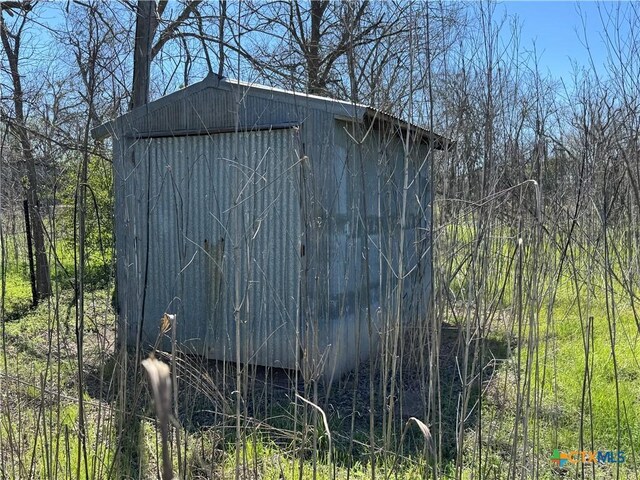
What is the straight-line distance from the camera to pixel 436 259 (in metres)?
1.74

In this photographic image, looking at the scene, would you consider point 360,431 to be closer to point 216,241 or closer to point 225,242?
point 216,241

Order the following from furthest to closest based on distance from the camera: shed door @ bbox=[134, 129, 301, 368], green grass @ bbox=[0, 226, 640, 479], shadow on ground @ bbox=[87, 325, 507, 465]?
shed door @ bbox=[134, 129, 301, 368] < shadow on ground @ bbox=[87, 325, 507, 465] < green grass @ bbox=[0, 226, 640, 479]

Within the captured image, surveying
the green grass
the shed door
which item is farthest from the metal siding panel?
the green grass

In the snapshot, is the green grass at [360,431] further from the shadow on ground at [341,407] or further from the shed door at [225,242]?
the shed door at [225,242]

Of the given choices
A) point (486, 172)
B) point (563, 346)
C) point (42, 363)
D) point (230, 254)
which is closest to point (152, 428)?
point (230, 254)

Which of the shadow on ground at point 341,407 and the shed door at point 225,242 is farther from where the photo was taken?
the shed door at point 225,242

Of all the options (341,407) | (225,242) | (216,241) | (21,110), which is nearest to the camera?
(341,407)

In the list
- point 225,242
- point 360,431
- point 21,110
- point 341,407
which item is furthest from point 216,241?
point 21,110

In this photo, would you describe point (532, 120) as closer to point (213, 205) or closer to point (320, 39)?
point (213, 205)

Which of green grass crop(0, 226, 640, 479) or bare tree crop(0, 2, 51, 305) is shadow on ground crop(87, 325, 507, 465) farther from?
bare tree crop(0, 2, 51, 305)

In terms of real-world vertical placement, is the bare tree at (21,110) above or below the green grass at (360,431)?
above

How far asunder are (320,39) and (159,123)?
7263mm

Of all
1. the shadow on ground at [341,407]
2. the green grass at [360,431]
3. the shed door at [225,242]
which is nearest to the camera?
the green grass at [360,431]

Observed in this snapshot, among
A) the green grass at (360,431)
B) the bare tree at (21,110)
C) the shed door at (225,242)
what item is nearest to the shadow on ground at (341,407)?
the green grass at (360,431)
